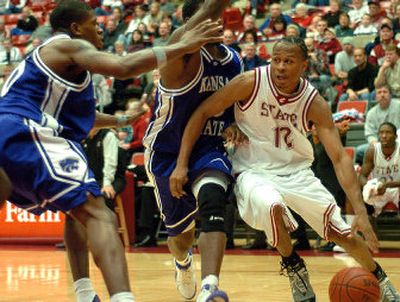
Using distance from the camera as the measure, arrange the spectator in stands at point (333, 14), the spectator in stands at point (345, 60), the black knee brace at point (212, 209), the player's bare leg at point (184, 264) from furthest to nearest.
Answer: the spectator in stands at point (333, 14) < the spectator in stands at point (345, 60) < the player's bare leg at point (184, 264) < the black knee brace at point (212, 209)

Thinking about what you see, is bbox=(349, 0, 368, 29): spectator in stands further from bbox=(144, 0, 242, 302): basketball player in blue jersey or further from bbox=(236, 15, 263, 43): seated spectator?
bbox=(144, 0, 242, 302): basketball player in blue jersey

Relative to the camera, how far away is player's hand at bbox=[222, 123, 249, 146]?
582 centimetres

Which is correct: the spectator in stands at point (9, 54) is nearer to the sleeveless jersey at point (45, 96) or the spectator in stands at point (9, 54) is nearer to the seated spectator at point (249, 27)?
the seated spectator at point (249, 27)

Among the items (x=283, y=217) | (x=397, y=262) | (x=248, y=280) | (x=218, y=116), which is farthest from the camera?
(x=397, y=262)

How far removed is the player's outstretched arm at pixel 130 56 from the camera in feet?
14.4

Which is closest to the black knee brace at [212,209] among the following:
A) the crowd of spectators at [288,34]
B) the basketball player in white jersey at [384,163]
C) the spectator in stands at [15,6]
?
the basketball player in white jersey at [384,163]

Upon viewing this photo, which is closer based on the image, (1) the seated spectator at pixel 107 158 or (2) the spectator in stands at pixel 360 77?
(1) the seated spectator at pixel 107 158

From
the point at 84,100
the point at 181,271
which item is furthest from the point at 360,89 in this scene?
the point at 84,100

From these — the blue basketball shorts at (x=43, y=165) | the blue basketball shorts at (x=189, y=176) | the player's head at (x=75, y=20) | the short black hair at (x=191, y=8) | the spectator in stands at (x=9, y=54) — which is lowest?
the spectator in stands at (x=9, y=54)

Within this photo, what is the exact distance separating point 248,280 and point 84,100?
3325 millimetres

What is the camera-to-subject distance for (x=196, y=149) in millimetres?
5832

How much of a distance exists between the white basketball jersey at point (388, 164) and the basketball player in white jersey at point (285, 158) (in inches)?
188

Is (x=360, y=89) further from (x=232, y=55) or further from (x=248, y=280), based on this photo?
(x=232, y=55)

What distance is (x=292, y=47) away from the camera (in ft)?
18.8
